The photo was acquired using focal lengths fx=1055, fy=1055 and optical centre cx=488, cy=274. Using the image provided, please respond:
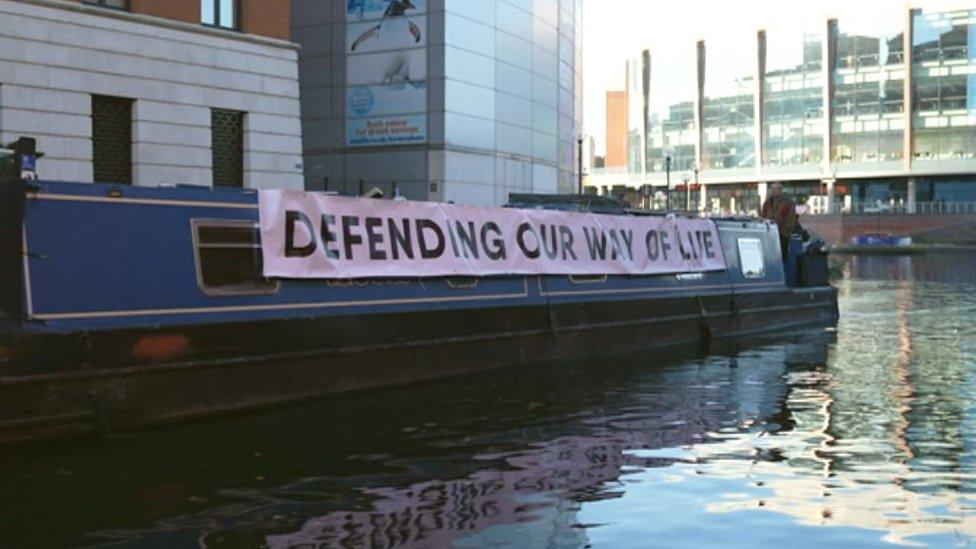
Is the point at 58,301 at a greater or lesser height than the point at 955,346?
greater

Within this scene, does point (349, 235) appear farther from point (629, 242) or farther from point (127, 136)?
point (127, 136)

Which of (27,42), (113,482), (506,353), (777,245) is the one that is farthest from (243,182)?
(113,482)

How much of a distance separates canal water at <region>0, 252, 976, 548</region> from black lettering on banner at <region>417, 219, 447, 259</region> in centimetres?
155

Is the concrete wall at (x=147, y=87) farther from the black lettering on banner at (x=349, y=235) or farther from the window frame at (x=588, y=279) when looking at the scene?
the black lettering on banner at (x=349, y=235)

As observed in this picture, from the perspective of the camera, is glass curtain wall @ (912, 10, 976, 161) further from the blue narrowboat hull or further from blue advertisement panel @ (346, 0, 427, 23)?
the blue narrowboat hull

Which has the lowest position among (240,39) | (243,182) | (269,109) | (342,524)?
(342,524)

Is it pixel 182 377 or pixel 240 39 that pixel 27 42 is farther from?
pixel 182 377

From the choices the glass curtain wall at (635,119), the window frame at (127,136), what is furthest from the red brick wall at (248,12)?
the glass curtain wall at (635,119)

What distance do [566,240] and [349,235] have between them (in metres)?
4.11

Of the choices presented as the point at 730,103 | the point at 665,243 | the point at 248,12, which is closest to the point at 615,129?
the point at 730,103

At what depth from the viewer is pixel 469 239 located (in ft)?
43.1

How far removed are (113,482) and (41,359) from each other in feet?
5.64

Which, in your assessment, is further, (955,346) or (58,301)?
(955,346)

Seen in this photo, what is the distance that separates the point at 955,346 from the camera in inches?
663
